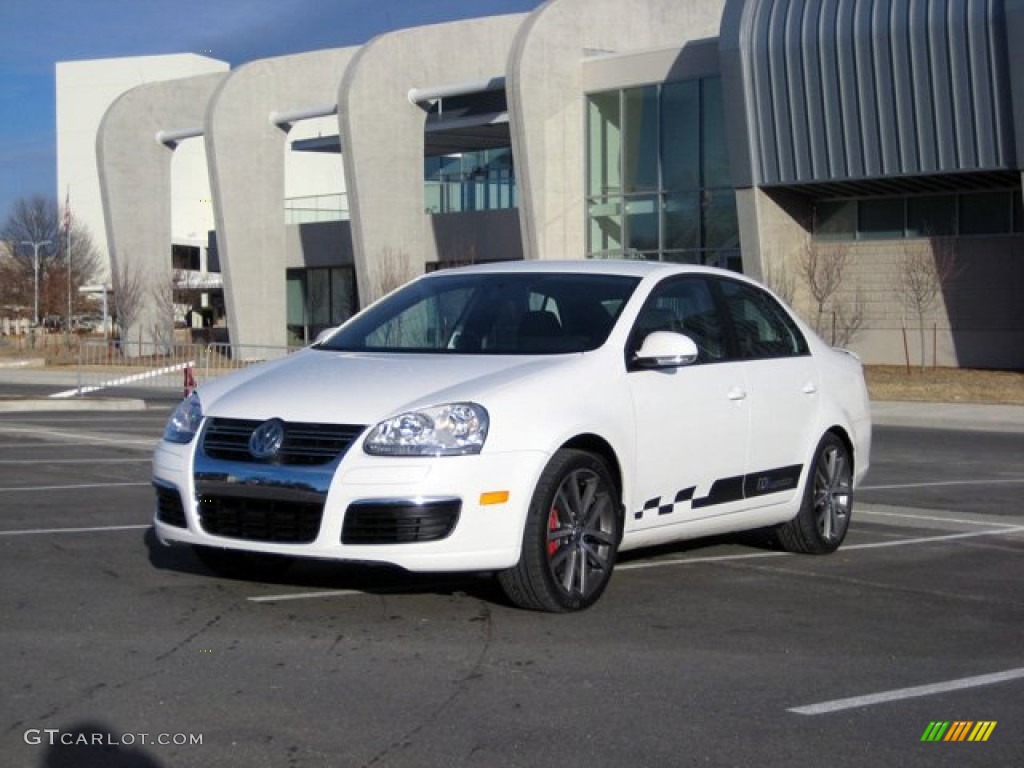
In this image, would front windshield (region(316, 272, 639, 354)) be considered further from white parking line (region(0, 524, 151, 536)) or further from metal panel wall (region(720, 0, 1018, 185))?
metal panel wall (region(720, 0, 1018, 185))

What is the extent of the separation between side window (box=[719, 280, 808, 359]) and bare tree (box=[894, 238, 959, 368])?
2768cm

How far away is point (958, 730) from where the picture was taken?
5531 mm

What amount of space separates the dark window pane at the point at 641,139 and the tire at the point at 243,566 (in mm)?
33526

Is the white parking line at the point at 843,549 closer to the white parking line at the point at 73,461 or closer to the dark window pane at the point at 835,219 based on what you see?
the white parking line at the point at 73,461

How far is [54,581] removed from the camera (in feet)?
26.3

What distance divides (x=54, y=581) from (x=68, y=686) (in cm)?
230

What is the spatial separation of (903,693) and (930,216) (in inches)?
1293

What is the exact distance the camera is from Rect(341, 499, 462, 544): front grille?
22.2 ft

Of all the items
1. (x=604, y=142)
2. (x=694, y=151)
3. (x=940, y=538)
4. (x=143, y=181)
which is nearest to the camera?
(x=940, y=538)

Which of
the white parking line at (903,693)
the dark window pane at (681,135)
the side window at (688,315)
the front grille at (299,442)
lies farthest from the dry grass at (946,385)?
the front grille at (299,442)

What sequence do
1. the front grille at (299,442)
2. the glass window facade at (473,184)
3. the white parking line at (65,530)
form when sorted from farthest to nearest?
the glass window facade at (473,184) → the white parking line at (65,530) → the front grille at (299,442)

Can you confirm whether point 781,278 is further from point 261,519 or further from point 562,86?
point 261,519

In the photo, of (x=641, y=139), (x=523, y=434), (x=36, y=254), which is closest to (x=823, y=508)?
(x=523, y=434)

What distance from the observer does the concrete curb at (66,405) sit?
2548 cm
